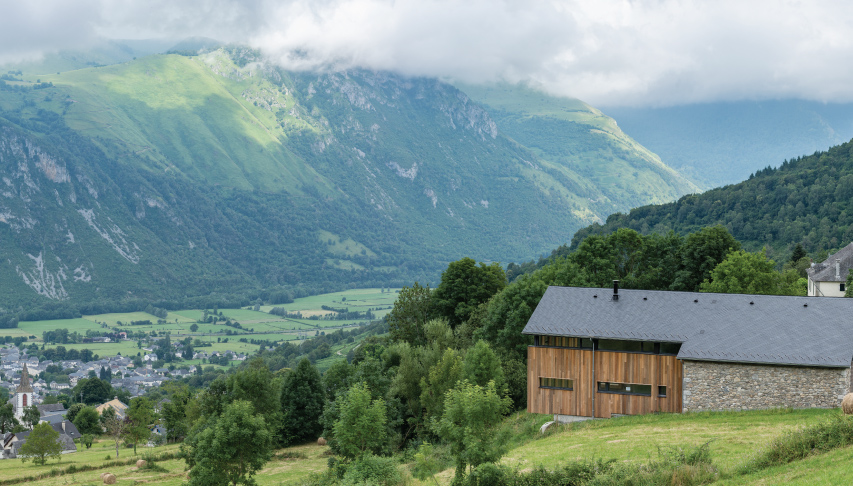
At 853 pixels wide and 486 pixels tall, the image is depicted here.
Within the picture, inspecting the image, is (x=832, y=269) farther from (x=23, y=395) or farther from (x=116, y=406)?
(x=23, y=395)

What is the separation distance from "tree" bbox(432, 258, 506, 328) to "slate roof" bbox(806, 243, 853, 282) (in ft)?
120

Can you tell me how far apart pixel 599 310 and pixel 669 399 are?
21.3 ft

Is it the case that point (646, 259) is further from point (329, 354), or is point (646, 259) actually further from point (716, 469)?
point (329, 354)

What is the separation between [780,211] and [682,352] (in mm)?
112938

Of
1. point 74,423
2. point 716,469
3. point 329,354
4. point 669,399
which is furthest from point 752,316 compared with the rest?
point 329,354

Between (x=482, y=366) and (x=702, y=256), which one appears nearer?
(x=482, y=366)

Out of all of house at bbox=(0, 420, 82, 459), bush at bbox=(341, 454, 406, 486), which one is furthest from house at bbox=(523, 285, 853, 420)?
house at bbox=(0, 420, 82, 459)

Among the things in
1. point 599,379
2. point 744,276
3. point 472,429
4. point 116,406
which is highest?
point 744,276

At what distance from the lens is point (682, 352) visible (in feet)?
125

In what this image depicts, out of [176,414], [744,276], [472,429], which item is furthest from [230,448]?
[176,414]

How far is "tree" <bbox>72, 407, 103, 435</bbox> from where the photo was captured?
11681cm

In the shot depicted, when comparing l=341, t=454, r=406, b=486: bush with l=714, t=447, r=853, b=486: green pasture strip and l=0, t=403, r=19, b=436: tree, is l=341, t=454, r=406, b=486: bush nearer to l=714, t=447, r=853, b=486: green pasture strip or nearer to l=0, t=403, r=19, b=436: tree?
l=714, t=447, r=853, b=486: green pasture strip

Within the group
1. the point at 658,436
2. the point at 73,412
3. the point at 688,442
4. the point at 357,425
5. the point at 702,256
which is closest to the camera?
the point at 688,442

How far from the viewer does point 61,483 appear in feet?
189
